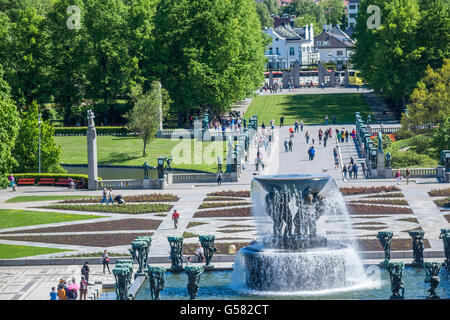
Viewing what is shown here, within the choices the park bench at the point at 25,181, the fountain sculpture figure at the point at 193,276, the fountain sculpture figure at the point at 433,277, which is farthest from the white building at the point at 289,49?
the fountain sculpture figure at the point at 433,277

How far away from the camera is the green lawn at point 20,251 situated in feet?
135

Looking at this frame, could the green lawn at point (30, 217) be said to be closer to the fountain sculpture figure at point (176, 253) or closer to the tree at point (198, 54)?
the fountain sculpture figure at point (176, 253)

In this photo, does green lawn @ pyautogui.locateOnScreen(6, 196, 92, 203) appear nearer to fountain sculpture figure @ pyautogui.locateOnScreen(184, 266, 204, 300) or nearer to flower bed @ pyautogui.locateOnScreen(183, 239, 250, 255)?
flower bed @ pyautogui.locateOnScreen(183, 239, 250, 255)

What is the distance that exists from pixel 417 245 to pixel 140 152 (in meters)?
50.6

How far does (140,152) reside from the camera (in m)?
83.6

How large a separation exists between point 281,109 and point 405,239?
68.5 m

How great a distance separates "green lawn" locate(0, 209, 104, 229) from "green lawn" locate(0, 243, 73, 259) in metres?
6.29

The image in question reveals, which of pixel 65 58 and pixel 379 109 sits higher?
pixel 65 58

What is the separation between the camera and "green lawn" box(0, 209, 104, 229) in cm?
4990

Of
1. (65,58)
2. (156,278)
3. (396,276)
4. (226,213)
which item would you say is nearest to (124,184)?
(226,213)

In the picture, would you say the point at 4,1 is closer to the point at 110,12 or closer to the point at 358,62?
the point at 110,12

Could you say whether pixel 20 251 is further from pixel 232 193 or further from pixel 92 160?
pixel 92 160

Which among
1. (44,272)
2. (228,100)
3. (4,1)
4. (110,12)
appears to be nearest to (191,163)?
(228,100)

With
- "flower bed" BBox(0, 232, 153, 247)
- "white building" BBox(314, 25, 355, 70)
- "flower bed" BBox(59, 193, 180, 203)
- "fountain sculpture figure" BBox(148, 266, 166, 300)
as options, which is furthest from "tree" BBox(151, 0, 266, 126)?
"white building" BBox(314, 25, 355, 70)
